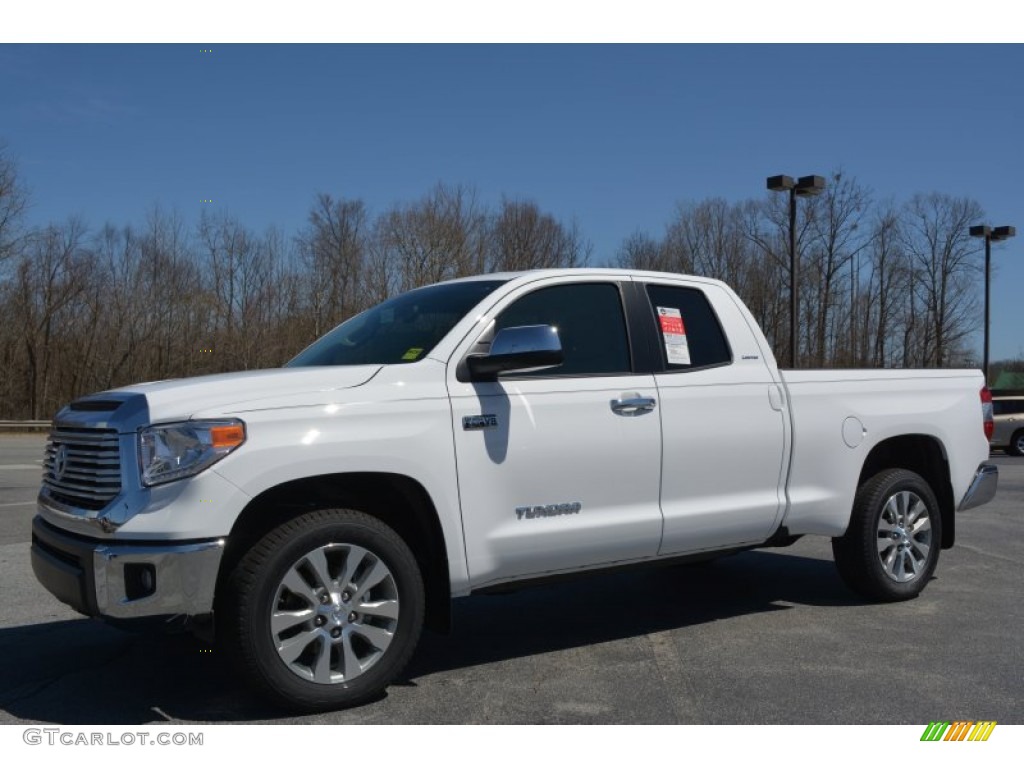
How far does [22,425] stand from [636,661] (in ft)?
110

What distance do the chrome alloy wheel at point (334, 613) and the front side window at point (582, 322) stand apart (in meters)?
1.31

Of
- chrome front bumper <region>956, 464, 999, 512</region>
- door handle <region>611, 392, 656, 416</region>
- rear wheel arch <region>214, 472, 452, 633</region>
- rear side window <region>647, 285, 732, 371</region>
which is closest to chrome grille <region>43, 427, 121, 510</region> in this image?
rear wheel arch <region>214, 472, 452, 633</region>

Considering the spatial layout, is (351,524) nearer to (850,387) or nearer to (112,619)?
(112,619)

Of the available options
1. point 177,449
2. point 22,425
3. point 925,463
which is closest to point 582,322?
point 177,449

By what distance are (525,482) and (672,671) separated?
118 cm

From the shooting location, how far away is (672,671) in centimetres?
491

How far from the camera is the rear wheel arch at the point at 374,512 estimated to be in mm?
4254

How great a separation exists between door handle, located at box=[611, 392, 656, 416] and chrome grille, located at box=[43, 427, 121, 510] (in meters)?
2.34

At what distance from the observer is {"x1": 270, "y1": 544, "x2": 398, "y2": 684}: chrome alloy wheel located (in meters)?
4.18

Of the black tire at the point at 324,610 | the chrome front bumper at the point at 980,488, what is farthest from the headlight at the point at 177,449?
the chrome front bumper at the point at 980,488

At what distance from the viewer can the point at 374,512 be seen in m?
4.66

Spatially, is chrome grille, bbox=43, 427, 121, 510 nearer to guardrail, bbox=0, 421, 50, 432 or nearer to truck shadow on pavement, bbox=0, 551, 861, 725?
truck shadow on pavement, bbox=0, 551, 861, 725

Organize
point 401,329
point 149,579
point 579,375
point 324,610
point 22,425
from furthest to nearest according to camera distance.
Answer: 1. point 22,425
2. point 401,329
3. point 579,375
4. point 324,610
5. point 149,579

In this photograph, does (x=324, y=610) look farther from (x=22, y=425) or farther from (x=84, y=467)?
(x=22, y=425)
